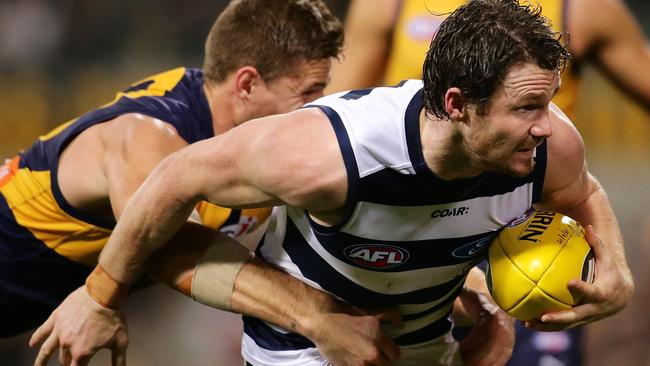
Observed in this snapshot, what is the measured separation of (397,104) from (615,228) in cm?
67

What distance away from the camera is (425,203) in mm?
2344

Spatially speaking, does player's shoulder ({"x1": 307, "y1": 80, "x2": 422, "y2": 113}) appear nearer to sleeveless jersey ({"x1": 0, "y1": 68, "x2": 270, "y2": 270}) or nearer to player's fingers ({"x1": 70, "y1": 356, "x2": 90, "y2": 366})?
sleeveless jersey ({"x1": 0, "y1": 68, "x2": 270, "y2": 270})

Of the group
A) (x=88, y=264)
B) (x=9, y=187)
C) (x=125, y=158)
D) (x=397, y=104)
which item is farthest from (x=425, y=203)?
(x=9, y=187)

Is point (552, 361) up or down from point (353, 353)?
down

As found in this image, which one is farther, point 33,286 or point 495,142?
point 33,286

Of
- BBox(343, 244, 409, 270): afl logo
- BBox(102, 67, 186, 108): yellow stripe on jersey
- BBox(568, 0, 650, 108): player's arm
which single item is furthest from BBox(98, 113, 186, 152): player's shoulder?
BBox(568, 0, 650, 108): player's arm

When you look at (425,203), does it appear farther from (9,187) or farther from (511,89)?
(9,187)

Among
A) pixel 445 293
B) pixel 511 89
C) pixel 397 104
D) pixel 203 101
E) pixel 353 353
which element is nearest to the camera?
pixel 511 89

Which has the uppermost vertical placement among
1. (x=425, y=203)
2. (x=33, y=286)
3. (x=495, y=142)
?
(x=495, y=142)

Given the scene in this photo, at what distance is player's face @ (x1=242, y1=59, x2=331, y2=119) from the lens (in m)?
3.10

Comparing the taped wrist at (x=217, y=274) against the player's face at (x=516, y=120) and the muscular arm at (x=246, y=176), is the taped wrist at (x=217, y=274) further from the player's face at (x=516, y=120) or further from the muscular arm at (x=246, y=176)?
the player's face at (x=516, y=120)

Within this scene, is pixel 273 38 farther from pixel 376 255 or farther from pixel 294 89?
pixel 376 255

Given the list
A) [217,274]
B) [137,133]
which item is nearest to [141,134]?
[137,133]

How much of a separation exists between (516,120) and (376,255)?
1.66ft
